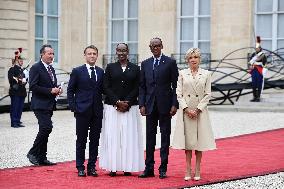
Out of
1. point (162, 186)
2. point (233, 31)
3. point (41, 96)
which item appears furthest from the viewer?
point (233, 31)


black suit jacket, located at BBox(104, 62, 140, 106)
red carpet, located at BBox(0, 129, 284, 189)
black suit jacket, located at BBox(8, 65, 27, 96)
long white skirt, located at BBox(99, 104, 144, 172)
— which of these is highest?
black suit jacket, located at BBox(104, 62, 140, 106)

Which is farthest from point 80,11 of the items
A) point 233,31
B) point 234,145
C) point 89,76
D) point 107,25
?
point 89,76

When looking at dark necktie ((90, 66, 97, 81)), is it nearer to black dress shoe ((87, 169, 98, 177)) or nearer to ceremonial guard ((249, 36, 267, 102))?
black dress shoe ((87, 169, 98, 177))

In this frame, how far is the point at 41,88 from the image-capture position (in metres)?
10.4

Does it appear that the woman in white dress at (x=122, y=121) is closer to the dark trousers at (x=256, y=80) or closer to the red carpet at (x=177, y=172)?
the red carpet at (x=177, y=172)

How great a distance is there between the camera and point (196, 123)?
29.9 feet

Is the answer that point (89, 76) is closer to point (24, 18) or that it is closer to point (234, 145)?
point (234, 145)

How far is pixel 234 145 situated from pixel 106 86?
3.96 metres

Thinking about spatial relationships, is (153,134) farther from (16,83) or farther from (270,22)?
(270,22)

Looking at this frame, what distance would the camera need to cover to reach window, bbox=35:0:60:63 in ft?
82.1

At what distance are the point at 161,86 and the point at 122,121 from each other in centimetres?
70

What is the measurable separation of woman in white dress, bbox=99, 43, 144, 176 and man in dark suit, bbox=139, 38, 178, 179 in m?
0.17

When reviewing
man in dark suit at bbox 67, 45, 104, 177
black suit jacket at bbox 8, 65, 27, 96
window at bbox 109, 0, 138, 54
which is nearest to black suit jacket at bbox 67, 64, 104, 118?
man in dark suit at bbox 67, 45, 104, 177

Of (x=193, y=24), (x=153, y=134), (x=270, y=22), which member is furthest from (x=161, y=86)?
(x=193, y=24)
